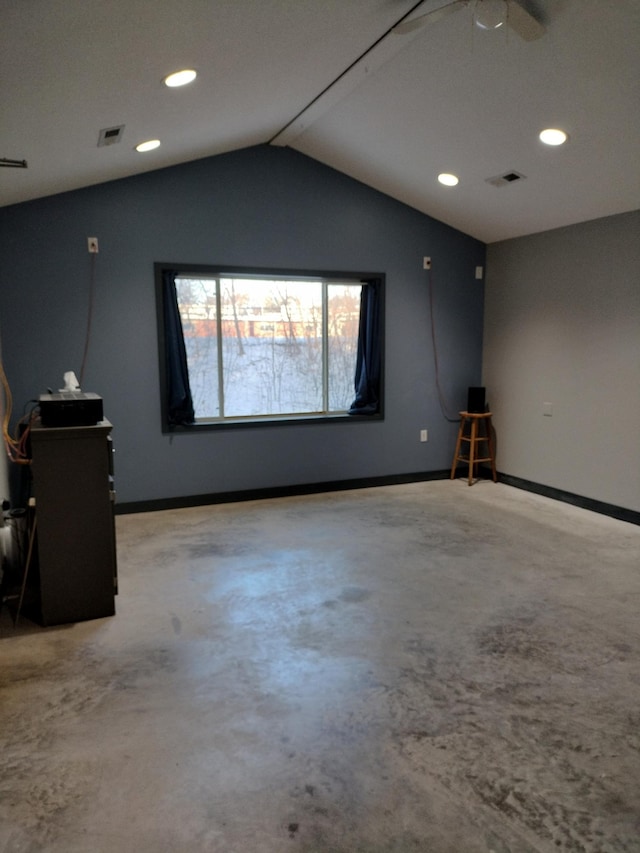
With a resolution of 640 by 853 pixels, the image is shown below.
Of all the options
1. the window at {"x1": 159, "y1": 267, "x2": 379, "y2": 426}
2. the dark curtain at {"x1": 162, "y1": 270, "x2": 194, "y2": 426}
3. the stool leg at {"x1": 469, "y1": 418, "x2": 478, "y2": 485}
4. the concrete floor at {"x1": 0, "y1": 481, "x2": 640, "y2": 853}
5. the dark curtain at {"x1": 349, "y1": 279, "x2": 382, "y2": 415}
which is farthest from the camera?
the stool leg at {"x1": 469, "y1": 418, "x2": 478, "y2": 485}

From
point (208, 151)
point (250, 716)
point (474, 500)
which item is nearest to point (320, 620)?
point (250, 716)

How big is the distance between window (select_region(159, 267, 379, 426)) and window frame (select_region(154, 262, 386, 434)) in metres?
0.02

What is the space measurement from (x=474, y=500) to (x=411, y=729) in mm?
3244

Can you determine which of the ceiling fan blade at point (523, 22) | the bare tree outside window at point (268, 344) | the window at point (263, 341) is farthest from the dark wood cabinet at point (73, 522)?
the ceiling fan blade at point (523, 22)

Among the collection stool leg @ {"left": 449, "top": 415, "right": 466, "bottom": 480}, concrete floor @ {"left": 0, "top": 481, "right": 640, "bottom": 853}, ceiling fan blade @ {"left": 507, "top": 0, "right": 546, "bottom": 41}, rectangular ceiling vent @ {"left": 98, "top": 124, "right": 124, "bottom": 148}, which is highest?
ceiling fan blade @ {"left": 507, "top": 0, "right": 546, "bottom": 41}

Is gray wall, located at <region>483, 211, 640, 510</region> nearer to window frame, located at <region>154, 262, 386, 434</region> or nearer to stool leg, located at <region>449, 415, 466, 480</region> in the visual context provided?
stool leg, located at <region>449, 415, 466, 480</region>

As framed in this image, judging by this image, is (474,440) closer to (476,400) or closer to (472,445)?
(472,445)

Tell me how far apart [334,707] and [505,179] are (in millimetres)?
3874

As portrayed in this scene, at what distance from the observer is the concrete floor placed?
63.7 inches

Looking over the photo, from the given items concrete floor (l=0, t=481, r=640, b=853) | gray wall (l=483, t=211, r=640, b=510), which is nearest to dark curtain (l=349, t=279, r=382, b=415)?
gray wall (l=483, t=211, r=640, b=510)

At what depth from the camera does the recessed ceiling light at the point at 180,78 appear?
2.68 meters

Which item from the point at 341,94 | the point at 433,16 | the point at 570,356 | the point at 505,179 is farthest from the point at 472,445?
the point at 433,16

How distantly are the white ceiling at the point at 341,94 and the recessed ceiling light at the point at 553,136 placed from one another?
2.6 inches

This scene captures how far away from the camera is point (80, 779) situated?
5.85 feet
